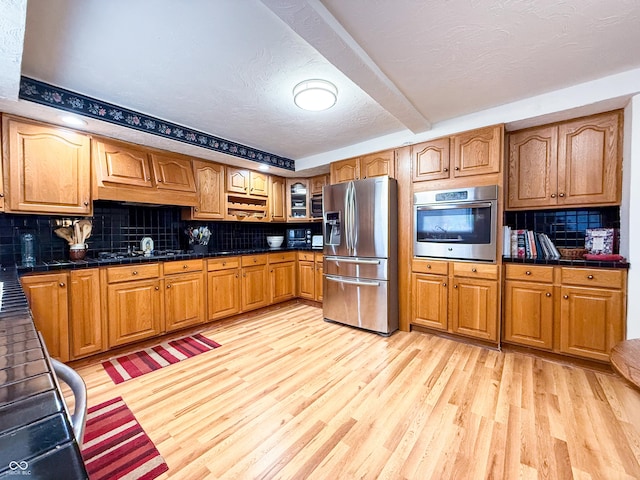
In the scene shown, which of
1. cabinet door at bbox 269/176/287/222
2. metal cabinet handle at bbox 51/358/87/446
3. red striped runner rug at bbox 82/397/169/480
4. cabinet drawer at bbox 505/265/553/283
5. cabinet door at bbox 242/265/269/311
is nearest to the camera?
metal cabinet handle at bbox 51/358/87/446

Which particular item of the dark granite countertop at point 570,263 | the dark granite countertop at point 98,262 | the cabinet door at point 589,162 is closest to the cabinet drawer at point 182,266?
the dark granite countertop at point 98,262

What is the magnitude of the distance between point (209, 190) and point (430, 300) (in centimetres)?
288

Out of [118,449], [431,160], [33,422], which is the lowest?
[118,449]

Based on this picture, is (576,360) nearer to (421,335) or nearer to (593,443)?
(593,443)

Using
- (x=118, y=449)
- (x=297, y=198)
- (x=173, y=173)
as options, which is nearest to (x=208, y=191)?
(x=173, y=173)

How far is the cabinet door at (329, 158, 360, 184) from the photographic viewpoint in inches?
133

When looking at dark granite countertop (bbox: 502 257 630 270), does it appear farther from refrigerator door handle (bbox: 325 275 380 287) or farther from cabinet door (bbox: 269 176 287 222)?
cabinet door (bbox: 269 176 287 222)

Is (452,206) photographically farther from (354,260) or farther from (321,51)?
(321,51)

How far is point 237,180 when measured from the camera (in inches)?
146

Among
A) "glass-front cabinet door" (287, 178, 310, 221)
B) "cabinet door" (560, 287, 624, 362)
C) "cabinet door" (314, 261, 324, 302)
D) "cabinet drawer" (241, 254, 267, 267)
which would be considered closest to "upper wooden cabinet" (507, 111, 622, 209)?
"cabinet door" (560, 287, 624, 362)

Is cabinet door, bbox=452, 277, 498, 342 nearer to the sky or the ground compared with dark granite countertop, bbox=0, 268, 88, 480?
nearer to the ground

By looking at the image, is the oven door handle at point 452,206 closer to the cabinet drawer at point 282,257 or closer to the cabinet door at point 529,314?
the cabinet door at point 529,314

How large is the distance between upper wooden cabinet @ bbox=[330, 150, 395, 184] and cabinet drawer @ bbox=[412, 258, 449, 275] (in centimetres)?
102

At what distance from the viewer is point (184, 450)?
4.70 feet
